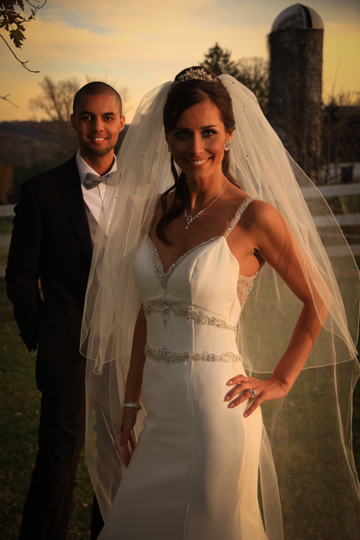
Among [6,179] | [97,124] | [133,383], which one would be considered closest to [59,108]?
[6,179]

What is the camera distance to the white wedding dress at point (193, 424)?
1.89 meters

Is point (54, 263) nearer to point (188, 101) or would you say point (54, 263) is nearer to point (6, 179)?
point (188, 101)

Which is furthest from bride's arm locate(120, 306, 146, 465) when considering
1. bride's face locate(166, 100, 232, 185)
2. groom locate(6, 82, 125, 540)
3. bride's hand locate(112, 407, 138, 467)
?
bride's face locate(166, 100, 232, 185)

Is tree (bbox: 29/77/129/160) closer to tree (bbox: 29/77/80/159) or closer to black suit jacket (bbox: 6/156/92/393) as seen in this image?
tree (bbox: 29/77/80/159)

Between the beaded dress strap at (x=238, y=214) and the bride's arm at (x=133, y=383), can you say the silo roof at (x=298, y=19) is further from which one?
the bride's arm at (x=133, y=383)

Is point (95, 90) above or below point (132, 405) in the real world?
above

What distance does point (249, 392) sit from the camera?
201cm

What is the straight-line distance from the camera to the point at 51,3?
9164 millimetres

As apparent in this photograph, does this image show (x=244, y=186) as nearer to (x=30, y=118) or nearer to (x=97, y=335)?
(x=97, y=335)

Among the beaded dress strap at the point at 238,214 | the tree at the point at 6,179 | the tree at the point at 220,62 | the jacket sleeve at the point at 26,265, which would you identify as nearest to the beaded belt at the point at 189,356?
the beaded dress strap at the point at 238,214

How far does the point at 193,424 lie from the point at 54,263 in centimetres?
136

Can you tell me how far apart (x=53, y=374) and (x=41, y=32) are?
8.55 metres

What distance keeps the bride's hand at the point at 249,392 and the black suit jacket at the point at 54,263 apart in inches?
46.0

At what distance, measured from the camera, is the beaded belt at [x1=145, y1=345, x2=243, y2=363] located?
6.51 feet
